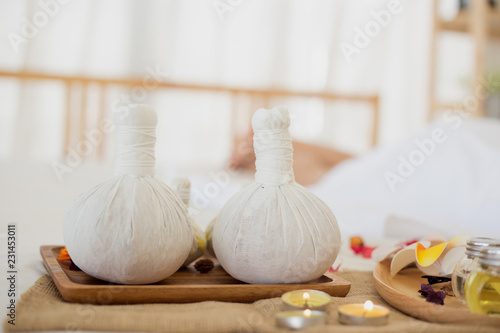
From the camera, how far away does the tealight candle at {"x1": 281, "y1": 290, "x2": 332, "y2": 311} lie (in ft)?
1.51

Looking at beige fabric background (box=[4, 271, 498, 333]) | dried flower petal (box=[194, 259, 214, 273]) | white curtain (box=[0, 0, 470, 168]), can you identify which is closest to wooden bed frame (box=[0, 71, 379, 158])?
white curtain (box=[0, 0, 470, 168])

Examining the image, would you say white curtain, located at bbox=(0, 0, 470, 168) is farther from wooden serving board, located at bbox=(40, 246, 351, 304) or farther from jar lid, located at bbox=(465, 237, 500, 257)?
jar lid, located at bbox=(465, 237, 500, 257)

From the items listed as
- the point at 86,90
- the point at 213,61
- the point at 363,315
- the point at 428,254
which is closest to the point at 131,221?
the point at 363,315

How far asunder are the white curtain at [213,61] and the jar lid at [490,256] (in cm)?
180

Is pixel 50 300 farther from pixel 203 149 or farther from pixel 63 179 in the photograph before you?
pixel 203 149

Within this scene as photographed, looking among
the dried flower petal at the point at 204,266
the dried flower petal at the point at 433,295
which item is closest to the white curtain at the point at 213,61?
the dried flower petal at the point at 204,266

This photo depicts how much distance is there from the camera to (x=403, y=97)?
3119mm

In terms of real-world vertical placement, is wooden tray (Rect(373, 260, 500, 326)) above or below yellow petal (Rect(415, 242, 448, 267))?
below

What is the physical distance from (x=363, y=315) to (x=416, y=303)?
0.07 metres

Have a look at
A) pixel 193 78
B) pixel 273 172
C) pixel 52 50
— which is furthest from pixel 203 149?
pixel 273 172

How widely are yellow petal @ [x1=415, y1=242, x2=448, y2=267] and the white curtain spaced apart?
166 cm

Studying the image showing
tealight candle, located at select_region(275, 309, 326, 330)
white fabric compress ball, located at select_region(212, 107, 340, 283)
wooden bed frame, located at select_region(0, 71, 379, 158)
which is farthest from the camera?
wooden bed frame, located at select_region(0, 71, 379, 158)

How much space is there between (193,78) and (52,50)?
2.11 feet

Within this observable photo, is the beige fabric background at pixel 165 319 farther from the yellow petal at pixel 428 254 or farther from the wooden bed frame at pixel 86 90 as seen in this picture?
the wooden bed frame at pixel 86 90
